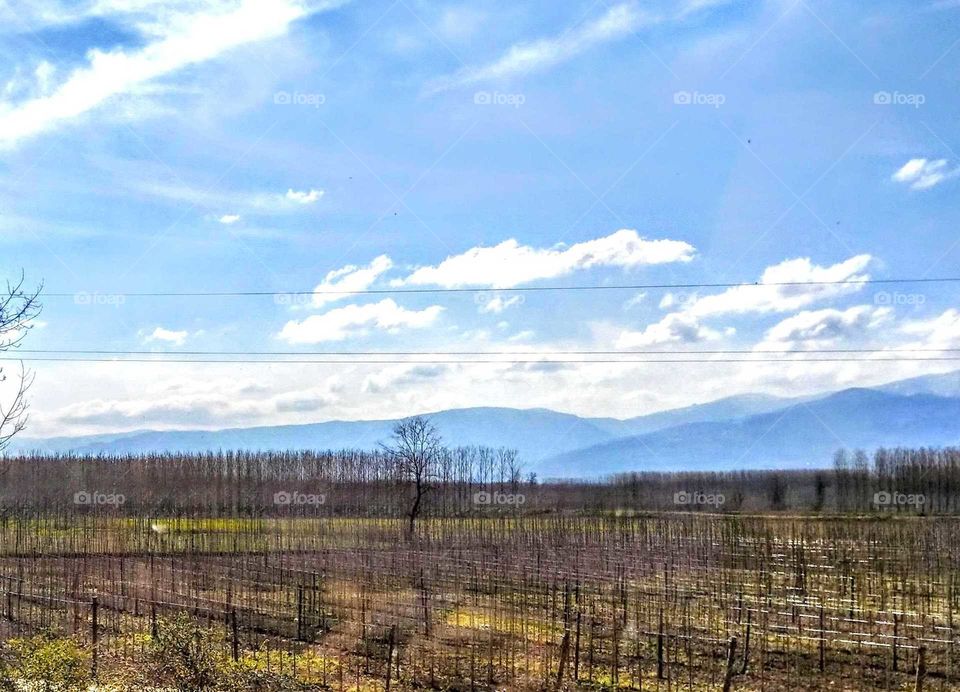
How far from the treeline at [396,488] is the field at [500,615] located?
1056 cm

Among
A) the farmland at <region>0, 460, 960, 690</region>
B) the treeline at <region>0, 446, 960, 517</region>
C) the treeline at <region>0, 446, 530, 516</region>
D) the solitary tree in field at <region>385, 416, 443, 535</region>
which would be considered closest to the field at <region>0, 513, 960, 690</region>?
the farmland at <region>0, 460, 960, 690</region>

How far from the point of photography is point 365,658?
12.4 metres

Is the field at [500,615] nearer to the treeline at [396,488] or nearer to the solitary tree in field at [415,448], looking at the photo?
the solitary tree in field at [415,448]

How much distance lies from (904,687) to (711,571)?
27.4 feet

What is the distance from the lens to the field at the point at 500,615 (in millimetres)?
11312

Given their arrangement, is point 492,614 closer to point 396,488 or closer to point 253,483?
point 396,488

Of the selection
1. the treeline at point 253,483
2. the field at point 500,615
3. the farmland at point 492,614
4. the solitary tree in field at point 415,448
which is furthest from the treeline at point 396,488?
the field at point 500,615

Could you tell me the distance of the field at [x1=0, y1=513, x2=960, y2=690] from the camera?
1131 centimetres

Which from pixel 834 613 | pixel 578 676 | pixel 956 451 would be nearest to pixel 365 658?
pixel 578 676

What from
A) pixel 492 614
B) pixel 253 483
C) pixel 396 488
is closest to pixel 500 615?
pixel 492 614

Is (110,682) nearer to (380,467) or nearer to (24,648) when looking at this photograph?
(24,648)

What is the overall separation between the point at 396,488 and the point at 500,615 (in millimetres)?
25668

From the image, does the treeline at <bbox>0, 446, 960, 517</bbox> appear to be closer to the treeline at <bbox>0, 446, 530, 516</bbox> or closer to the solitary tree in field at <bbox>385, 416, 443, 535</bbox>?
the treeline at <bbox>0, 446, 530, 516</bbox>

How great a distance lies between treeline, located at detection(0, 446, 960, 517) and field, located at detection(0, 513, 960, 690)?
10.6 m
